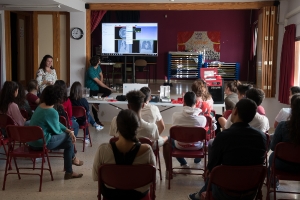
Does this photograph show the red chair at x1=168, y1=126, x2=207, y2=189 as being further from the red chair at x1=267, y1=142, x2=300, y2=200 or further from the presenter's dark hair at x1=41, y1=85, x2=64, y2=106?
the presenter's dark hair at x1=41, y1=85, x2=64, y2=106

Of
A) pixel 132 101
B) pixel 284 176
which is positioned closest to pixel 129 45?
pixel 132 101

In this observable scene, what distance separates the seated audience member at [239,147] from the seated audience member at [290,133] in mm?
531

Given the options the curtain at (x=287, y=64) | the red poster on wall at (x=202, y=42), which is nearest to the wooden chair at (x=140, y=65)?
the red poster on wall at (x=202, y=42)

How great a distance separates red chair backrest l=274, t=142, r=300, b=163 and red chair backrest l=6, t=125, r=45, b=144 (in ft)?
7.26

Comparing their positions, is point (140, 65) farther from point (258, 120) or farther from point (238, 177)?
point (238, 177)

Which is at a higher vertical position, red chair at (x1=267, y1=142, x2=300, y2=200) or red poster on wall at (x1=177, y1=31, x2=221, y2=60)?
red poster on wall at (x1=177, y1=31, x2=221, y2=60)

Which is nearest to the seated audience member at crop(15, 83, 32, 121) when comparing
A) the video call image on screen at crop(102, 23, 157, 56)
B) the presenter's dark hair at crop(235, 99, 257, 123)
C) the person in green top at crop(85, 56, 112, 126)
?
the person in green top at crop(85, 56, 112, 126)

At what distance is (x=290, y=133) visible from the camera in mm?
3170

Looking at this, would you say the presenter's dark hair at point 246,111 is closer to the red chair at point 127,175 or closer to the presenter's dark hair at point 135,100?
the red chair at point 127,175

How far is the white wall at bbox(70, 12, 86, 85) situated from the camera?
26.0 feet

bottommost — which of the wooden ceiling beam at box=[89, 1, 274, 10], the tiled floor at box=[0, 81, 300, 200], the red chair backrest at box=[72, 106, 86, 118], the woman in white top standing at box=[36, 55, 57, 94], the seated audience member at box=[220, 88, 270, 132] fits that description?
the tiled floor at box=[0, 81, 300, 200]

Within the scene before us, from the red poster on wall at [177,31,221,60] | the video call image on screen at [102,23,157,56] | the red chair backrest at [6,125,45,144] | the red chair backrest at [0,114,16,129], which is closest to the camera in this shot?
the red chair backrest at [6,125,45,144]

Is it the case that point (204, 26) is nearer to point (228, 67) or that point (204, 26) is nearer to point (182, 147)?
point (228, 67)

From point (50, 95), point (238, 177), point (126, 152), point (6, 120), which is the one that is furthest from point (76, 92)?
point (238, 177)
